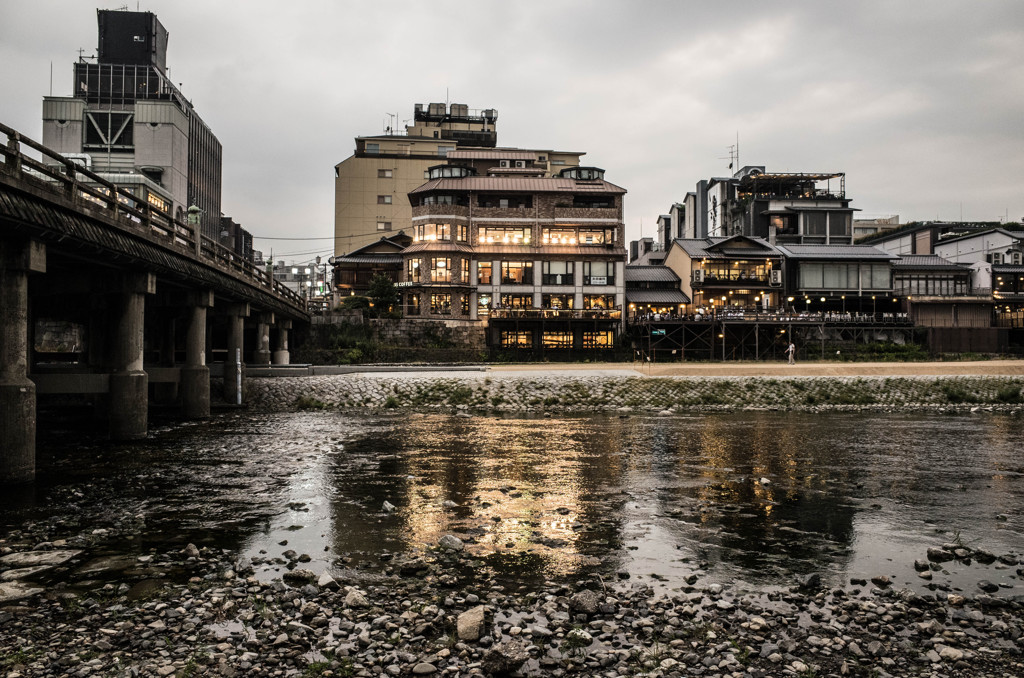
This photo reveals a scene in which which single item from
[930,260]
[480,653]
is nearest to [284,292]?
[480,653]

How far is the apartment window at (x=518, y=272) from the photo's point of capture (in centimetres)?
6300

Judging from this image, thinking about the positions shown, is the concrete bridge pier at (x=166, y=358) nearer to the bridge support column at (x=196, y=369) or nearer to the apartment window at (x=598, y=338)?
the bridge support column at (x=196, y=369)

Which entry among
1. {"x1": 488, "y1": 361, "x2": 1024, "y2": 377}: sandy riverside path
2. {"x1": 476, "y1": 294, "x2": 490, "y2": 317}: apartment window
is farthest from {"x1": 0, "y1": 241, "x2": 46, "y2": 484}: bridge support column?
{"x1": 476, "y1": 294, "x2": 490, "y2": 317}: apartment window

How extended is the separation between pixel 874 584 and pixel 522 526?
573 centimetres

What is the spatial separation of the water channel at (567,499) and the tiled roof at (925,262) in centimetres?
5363

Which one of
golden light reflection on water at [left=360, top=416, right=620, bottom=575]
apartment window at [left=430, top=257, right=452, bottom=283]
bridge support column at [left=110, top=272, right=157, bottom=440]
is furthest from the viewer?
apartment window at [left=430, top=257, right=452, bottom=283]

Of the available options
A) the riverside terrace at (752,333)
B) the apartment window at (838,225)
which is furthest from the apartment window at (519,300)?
the apartment window at (838,225)

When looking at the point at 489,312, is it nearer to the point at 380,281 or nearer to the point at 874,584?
the point at 380,281

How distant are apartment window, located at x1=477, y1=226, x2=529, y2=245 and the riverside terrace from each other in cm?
1430

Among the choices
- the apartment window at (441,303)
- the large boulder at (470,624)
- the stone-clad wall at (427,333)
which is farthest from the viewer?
the apartment window at (441,303)

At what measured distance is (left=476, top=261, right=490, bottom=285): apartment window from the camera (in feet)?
206

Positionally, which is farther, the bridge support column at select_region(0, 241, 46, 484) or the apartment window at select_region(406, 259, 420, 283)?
the apartment window at select_region(406, 259, 420, 283)

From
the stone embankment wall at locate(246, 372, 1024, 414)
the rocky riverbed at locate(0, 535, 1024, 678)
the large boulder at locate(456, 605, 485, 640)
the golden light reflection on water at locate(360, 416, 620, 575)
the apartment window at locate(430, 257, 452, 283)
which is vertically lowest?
the golden light reflection on water at locate(360, 416, 620, 575)

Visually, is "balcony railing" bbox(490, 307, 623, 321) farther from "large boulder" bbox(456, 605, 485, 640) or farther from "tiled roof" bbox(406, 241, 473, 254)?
"large boulder" bbox(456, 605, 485, 640)
